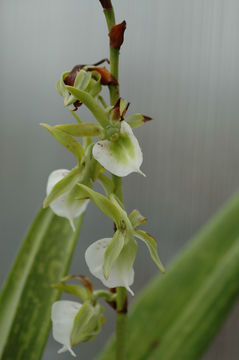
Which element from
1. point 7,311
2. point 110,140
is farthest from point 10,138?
point 110,140

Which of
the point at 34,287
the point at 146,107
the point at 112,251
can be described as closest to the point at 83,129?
the point at 112,251

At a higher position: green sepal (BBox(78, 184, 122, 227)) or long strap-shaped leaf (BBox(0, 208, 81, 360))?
green sepal (BBox(78, 184, 122, 227))

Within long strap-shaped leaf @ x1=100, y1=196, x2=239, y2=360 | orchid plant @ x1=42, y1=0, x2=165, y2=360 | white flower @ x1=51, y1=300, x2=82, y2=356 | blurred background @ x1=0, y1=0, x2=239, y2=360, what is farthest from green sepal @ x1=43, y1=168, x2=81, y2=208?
blurred background @ x1=0, y1=0, x2=239, y2=360

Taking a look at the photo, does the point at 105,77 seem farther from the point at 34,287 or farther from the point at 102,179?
the point at 34,287

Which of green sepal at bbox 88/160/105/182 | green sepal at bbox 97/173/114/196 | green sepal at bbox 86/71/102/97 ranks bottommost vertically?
green sepal at bbox 97/173/114/196

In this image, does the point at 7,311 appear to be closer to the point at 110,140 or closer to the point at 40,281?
the point at 40,281

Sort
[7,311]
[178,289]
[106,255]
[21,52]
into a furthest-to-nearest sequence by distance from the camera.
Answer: [21,52]
[178,289]
[7,311]
[106,255]

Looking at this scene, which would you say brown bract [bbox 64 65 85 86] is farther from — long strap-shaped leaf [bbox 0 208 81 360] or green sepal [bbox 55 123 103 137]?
long strap-shaped leaf [bbox 0 208 81 360]
